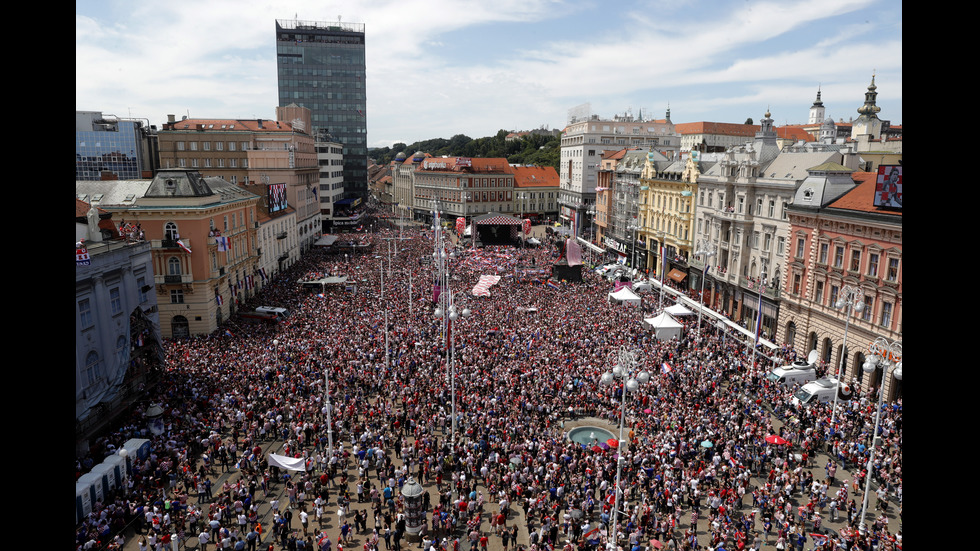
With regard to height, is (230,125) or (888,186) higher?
(230,125)

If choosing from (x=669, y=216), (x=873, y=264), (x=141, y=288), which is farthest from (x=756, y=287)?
(x=141, y=288)

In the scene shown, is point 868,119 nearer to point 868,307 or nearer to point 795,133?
point 795,133

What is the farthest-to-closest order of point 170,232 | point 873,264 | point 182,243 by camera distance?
point 170,232 → point 182,243 → point 873,264

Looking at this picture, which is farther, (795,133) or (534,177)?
(534,177)

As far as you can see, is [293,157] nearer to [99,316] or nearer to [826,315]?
[99,316]

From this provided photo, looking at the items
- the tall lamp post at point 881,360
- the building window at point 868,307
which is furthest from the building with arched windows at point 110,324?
the building window at point 868,307

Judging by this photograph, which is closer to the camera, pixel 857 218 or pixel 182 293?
pixel 857 218

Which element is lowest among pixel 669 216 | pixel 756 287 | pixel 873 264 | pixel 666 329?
pixel 666 329
